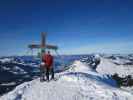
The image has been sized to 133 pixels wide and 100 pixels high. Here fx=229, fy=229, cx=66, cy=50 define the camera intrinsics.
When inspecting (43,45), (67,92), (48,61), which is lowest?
(67,92)

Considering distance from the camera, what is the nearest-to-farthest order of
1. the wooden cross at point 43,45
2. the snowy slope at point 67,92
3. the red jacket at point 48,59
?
the snowy slope at point 67,92, the red jacket at point 48,59, the wooden cross at point 43,45

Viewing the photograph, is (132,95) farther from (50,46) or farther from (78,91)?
(50,46)

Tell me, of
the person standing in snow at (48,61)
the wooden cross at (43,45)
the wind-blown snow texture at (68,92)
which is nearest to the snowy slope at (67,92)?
the wind-blown snow texture at (68,92)

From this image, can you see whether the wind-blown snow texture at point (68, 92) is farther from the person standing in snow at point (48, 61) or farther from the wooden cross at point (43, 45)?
the wooden cross at point (43, 45)

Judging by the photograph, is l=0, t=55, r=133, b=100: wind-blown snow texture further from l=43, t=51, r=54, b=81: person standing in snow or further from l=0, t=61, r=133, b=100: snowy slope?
l=43, t=51, r=54, b=81: person standing in snow

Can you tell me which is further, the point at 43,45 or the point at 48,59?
the point at 43,45

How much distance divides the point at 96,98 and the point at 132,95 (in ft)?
12.2

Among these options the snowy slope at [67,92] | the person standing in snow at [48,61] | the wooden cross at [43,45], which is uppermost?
the wooden cross at [43,45]

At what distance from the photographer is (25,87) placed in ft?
74.3

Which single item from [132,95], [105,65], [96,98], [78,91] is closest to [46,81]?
[78,91]

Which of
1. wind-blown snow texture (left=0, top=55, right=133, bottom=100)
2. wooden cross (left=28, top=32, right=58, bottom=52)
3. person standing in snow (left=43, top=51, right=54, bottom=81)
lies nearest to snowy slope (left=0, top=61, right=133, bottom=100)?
wind-blown snow texture (left=0, top=55, right=133, bottom=100)

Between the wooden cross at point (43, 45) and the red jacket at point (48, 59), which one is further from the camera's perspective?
the wooden cross at point (43, 45)

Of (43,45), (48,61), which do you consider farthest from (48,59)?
(43,45)

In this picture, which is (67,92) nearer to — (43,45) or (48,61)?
(48,61)
